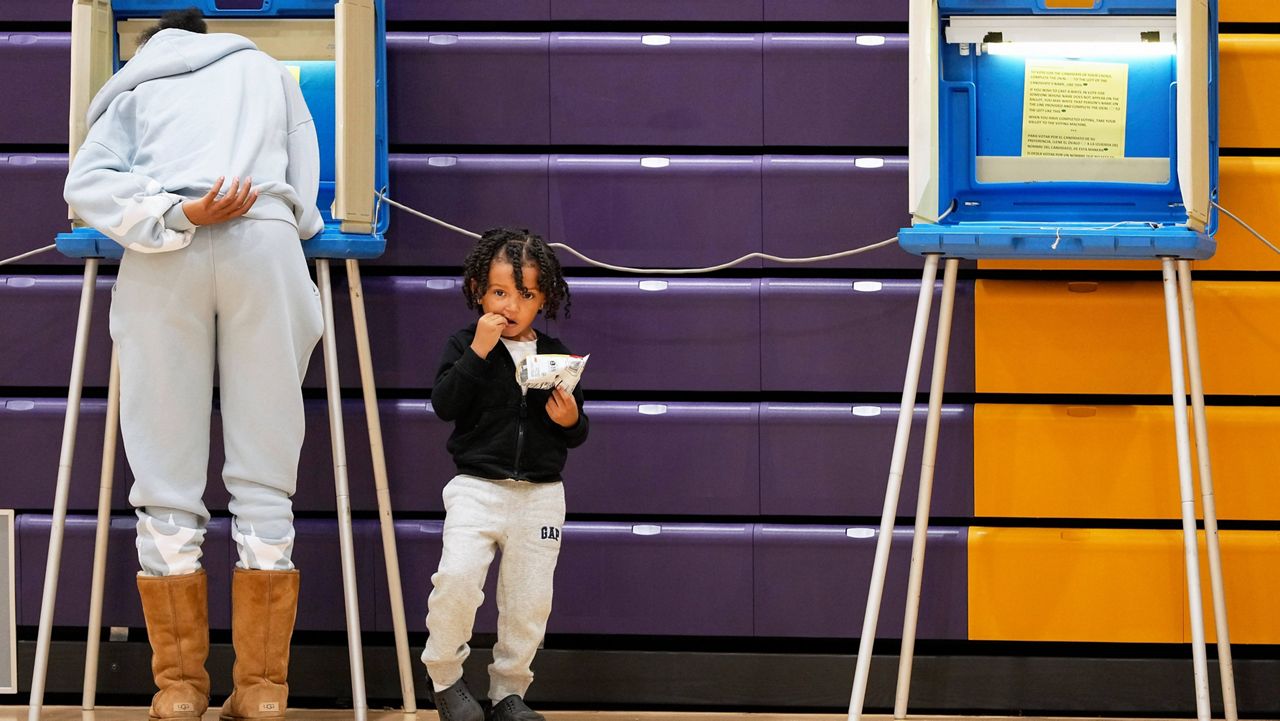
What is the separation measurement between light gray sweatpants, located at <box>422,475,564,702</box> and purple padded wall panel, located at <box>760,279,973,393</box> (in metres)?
0.78

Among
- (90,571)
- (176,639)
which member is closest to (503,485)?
(176,639)

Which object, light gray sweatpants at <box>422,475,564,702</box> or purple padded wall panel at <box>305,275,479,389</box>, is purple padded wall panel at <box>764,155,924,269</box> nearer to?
purple padded wall panel at <box>305,275,479,389</box>

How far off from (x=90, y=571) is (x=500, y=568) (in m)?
1.23

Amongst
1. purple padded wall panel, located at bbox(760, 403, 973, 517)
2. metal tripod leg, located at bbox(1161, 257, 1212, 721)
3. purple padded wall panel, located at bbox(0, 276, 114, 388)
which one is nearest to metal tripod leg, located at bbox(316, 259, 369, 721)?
purple padded wall panel, located at bbox(0, 276, 114, 388)

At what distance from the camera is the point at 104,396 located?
3533mm

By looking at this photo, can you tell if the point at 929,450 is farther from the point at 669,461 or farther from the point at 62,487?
the point at 62,487

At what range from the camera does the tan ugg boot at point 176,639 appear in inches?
112

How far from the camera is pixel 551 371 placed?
282cm

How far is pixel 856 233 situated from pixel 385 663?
5.10ft

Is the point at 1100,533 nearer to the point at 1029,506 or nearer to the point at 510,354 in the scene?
the point at 1029,506

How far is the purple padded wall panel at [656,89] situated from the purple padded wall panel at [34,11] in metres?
1.24

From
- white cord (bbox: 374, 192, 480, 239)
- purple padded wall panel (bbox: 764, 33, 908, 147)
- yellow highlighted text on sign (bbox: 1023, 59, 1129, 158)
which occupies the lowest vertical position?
white cord (bbox: 374, 192, 480, 239)

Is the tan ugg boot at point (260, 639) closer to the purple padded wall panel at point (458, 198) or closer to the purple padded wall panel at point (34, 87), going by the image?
the purple padded wall panel at point (458, 198)

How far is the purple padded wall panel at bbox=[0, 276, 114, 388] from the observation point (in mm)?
3508
